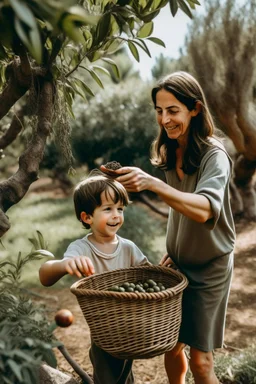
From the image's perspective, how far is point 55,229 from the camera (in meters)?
8.98

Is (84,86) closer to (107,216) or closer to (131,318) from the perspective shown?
(107,216)

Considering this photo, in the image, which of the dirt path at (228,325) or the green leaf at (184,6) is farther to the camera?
the dirt path at (228,325)

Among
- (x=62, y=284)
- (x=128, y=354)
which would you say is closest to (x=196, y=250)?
(x=128, y=354)

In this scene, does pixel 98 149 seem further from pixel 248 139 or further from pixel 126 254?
pixel 126 254

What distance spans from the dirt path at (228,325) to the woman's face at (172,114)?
188cm

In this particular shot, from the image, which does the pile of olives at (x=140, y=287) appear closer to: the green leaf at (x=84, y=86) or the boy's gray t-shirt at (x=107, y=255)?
the boy's gray t-shirt at (x=107, y=255)

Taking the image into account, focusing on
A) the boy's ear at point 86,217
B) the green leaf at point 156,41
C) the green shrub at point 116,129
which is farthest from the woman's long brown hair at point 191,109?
the green shrub at point 116,129

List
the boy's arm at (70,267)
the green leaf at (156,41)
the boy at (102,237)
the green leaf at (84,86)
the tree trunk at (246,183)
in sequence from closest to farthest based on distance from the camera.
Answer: the boy's arm at (70,267) → the boy at (102,237) → the green leaf at (156,41) → the green leaf at (84,86) → the tree trunk at (246,183)

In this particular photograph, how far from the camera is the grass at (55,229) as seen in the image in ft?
22.5

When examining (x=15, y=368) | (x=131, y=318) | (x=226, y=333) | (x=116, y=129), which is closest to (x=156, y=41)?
(x=131, y=318)

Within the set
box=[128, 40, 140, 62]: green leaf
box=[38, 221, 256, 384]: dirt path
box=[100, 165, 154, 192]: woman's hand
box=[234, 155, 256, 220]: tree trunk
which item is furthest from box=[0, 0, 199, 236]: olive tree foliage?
box=[234, 155, 256, 220]: tree trunk

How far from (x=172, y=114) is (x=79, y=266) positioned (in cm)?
90

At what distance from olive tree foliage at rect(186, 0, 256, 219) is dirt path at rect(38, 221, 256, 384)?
5.99 feet

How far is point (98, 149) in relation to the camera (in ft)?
36.8
